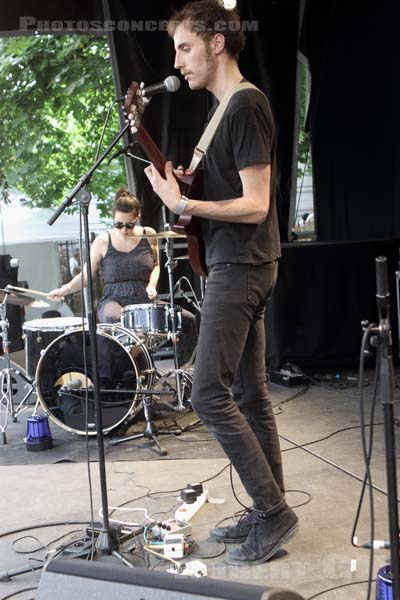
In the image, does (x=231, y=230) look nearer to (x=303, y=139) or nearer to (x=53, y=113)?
(x=303, y=139)

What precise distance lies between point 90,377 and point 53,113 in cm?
364

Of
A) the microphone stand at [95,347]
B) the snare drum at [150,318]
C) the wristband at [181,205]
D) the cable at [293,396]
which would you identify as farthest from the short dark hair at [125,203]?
the wristband at [181,205]

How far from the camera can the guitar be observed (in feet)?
8.14

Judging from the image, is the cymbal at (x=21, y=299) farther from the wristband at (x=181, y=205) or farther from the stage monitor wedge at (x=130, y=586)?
the stage monitor wedge at (x=130, y=586)

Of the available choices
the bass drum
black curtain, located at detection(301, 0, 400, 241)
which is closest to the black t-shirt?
the bass drum

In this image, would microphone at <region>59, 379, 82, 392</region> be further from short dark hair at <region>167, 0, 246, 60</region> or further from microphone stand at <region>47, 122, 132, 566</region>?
short dark hair at <region>167, 0, 246, 60</region>

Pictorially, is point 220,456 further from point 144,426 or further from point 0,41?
point 0,41

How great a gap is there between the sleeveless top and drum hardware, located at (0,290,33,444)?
0.70 m

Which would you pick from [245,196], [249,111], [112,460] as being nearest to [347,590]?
[245,196]

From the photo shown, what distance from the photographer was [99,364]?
441 centimetres

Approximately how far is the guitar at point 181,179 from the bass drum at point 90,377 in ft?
5.71

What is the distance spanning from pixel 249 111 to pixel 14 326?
3542 millimetres

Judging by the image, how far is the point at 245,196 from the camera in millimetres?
2439

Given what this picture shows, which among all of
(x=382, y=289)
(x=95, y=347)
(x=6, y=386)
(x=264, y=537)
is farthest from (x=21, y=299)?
(x=382, y=289)
